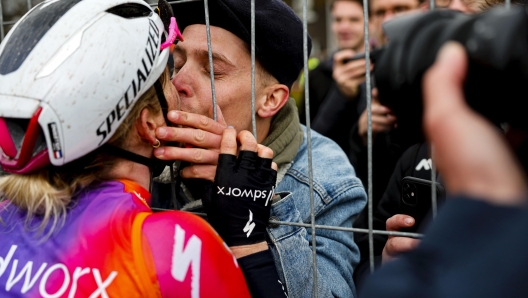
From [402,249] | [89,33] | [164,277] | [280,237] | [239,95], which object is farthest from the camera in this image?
[239,95]

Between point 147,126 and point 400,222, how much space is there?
0.69m

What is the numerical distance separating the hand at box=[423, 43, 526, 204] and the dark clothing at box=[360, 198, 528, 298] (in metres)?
0.02

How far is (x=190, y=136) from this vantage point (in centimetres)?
166

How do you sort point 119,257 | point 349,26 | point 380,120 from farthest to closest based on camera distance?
point 349,26, point 380,120, point 119,257

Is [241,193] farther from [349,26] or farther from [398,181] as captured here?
[349,26]

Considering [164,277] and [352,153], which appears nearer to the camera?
[164,277]

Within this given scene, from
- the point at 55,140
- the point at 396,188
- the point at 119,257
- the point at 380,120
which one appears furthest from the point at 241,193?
the point at 380,120

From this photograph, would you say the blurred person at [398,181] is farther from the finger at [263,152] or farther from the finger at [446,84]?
the finger at [446,84]

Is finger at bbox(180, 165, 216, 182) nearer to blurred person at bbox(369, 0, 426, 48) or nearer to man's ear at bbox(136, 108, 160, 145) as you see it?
man's ear at bbox(136, 108, 160, 145)

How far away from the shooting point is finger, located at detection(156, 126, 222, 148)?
1618mm

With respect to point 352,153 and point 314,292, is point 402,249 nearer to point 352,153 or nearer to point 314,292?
point 314,292

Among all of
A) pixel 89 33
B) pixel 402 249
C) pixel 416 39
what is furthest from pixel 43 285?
pixel 416 39

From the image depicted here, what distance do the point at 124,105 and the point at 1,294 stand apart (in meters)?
0.51

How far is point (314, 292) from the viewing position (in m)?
1.69
